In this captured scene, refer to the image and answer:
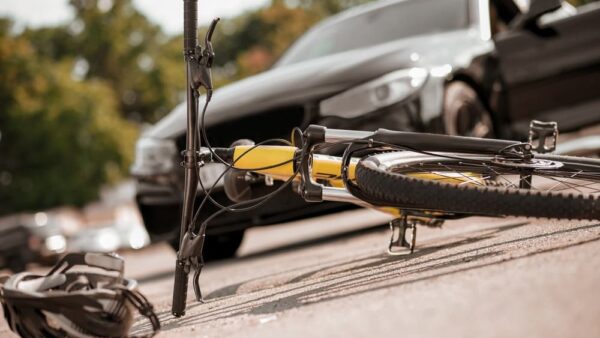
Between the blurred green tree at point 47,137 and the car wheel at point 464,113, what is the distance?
39467 mm

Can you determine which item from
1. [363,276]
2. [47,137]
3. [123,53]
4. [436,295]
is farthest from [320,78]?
[123,53]

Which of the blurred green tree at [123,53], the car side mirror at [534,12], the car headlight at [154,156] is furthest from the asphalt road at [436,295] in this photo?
the blurred green tree at [123,53]

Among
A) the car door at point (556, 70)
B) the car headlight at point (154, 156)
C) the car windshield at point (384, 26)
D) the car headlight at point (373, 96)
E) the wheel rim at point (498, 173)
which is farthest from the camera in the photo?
the car windshield at point (384, 26)

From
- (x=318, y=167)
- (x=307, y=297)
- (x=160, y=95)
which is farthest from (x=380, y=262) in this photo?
(x=160, y=95)

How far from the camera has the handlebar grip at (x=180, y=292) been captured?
10.4 feet

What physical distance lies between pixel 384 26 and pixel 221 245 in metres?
2.03

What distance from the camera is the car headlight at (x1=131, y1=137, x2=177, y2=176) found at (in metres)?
5.36

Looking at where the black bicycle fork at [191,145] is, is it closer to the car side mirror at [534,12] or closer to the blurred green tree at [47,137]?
the car side mirror at [534,12]

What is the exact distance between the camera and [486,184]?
303cm

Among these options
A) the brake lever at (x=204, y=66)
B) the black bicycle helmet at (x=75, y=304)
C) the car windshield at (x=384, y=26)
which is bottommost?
the black bicycle helmet at (x=75, y=304)

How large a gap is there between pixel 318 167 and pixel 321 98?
4.43 feet

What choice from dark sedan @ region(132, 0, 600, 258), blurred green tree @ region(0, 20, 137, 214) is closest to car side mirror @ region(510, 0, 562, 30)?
dark sedan @ region(132, 0, 600, 258)

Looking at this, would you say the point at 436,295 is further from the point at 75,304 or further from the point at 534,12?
the point at 534,12

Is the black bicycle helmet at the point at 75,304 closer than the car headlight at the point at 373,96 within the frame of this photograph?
Yes
